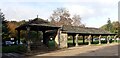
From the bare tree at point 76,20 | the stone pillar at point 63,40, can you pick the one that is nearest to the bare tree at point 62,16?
the bare tree at point 76,20

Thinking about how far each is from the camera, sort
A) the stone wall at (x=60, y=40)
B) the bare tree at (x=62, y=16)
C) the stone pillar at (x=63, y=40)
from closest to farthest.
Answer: the stone wall at (x=60, y=40)
the stone pillar at (x=63, y=40)
the bare tree at (x=62, y=16)

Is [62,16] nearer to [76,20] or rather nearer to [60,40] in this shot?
[76,20]

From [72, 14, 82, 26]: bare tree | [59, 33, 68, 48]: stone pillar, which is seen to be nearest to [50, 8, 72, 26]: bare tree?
[72, 14, 82, 26]: bare tree

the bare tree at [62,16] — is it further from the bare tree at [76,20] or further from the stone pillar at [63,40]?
the stone pillar at [63,40]

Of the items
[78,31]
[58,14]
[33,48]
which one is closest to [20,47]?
[33,48]

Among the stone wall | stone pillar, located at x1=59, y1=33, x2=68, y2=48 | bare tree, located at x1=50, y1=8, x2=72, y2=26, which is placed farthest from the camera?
bare tree, located at x1=50, y1=8, x2=72, y2=26

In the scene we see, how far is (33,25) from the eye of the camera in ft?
103

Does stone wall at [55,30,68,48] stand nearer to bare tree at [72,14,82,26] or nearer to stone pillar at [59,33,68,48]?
stone pillar at [59,33,68,48]

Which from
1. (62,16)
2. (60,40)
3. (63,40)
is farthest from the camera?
(62,16)

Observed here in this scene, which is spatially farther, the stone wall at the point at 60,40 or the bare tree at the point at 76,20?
the bare tree at the point at 76,20

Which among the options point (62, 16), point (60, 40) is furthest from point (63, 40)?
point (62, 16)

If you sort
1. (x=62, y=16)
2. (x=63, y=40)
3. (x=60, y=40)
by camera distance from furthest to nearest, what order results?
(x=62, y=16) → (x=63, y=40) → (x=60, y=40)

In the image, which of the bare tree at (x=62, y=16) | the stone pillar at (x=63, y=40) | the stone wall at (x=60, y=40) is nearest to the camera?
the stone wall at (x=60, y=40)

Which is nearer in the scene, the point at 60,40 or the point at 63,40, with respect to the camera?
the point at 60,40
